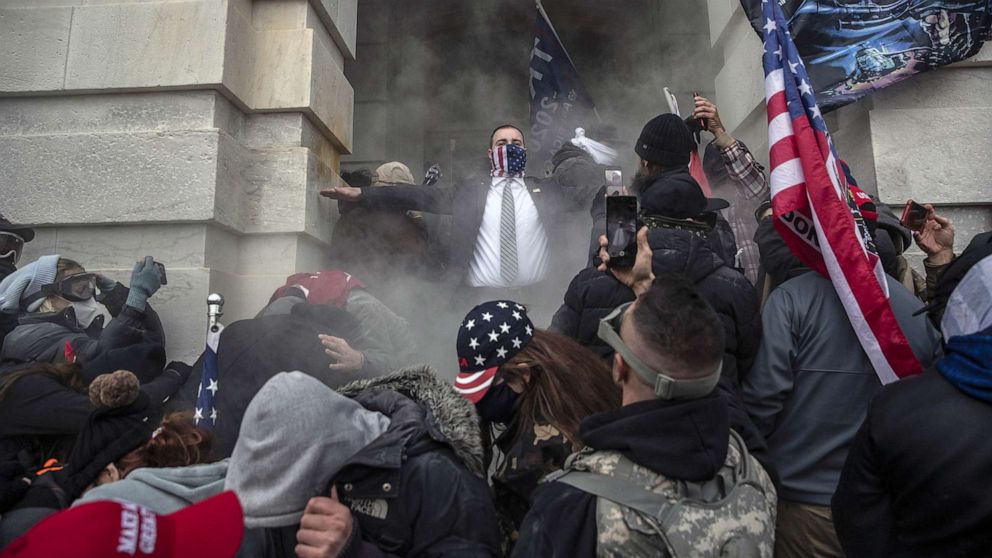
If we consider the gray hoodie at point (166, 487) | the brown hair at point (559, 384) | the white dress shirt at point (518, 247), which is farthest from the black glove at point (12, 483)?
the white dress shirt at point (518, 247)

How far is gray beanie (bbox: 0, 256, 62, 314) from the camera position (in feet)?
12.3

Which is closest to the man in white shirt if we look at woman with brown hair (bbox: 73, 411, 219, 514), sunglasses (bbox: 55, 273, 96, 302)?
sunglasses (bbox: 55, 273, 96, 302)

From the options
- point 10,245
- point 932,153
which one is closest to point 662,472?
point 932,153

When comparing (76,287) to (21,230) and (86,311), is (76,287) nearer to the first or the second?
(86,311)

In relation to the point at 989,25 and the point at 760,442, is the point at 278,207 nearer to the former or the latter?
the point at 760,442

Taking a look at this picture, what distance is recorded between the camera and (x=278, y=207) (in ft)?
15.2

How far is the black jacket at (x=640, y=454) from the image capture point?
5.30 feet

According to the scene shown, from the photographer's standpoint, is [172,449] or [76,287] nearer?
[172,449]

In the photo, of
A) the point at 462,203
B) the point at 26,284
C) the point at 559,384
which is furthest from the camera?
the point at 462,203

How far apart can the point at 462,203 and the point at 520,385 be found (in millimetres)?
2115

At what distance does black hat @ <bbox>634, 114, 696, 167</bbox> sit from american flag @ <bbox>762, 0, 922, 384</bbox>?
41 cm

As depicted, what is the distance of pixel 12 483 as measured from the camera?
8.24 feet

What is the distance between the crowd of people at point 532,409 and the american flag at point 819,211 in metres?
0.10

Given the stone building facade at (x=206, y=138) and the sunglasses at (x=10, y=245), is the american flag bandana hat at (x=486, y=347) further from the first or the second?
the sunglasses at (x=10, y=245)
